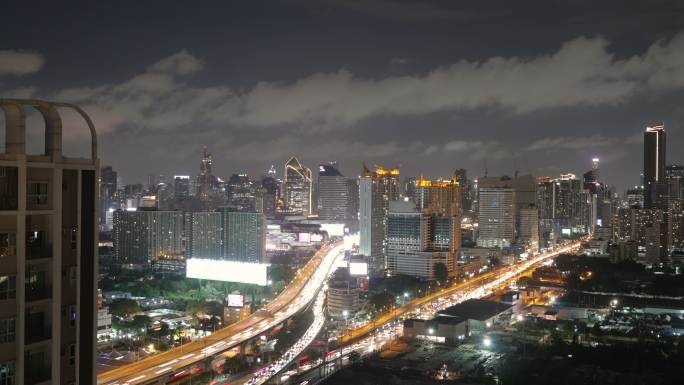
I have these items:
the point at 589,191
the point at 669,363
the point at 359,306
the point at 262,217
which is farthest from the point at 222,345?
the point at 589,191

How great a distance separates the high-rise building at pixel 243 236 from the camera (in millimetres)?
25141

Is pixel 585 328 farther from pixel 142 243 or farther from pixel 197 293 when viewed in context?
pixel 142 243

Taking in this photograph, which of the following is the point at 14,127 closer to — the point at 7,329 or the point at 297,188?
the point at 7,329

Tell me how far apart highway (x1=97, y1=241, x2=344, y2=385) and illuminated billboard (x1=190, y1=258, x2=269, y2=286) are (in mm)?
831

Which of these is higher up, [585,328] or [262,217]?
[262,217]

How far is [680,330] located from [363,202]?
15413mm

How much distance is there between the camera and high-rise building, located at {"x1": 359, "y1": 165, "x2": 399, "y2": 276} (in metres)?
26.5

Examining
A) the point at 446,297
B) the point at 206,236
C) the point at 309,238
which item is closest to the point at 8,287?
the point at 446,297

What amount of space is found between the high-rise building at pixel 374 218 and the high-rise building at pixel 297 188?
20.6 m

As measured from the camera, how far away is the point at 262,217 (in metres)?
25.1

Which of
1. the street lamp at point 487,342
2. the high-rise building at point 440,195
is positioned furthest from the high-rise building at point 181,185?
the street lamp at point 487,342

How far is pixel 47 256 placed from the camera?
2.50 meters

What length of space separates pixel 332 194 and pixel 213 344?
118ft

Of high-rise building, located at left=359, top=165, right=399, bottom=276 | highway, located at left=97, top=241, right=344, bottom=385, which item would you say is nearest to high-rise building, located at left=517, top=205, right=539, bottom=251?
high-rise building, located at left=359, top=165, right=399, bottom=276
